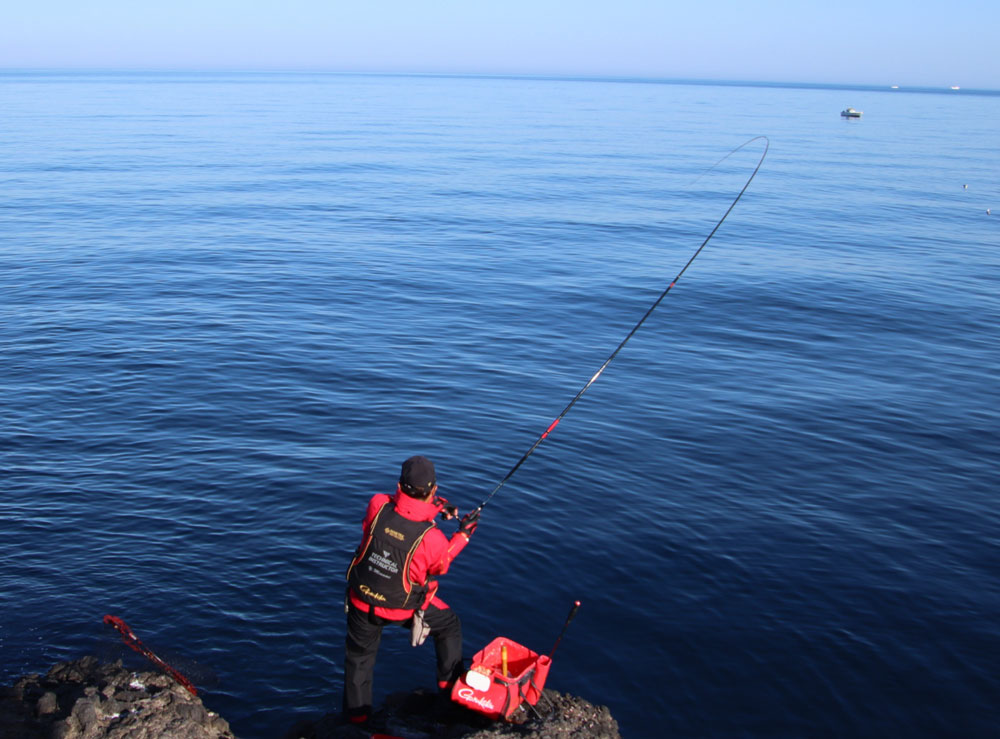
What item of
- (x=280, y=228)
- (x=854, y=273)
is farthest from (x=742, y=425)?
(x=280, y=228)

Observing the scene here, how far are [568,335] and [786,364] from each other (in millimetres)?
5134

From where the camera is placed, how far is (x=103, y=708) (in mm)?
6758

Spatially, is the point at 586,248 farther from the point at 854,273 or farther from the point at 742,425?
the point at 742,425

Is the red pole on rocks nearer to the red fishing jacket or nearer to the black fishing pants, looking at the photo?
the black fishing pants

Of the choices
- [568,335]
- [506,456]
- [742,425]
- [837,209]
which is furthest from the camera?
[837,209]

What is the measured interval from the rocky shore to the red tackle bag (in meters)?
0.18

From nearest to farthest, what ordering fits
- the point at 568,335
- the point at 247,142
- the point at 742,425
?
the point at 742,425 < the point at 568,335 < the point at 247,142

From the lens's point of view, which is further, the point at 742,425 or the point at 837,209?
the point at 837,209

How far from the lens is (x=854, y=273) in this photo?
28.1 m

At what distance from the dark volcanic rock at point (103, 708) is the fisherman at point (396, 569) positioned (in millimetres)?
1234

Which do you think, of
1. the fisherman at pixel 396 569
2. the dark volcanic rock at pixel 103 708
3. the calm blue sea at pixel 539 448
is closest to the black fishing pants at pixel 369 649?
the fisherman at pixel 396 569

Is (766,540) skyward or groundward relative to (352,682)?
groundward

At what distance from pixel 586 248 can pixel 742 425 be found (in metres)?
17.2

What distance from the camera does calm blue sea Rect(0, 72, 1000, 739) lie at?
29.0ft
